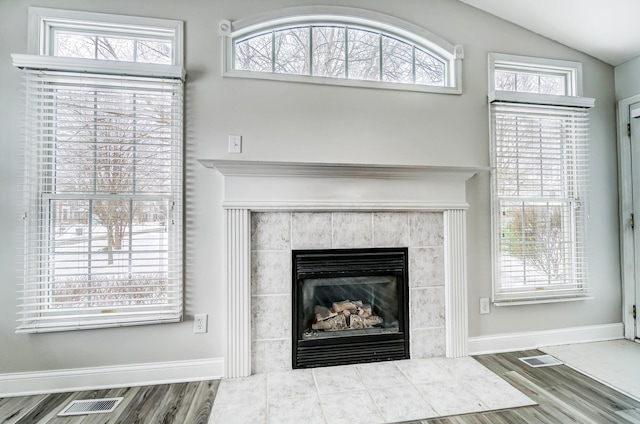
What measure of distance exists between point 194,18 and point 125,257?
1.73 meters

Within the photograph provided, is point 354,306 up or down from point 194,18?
down

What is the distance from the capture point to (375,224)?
2.22 metres

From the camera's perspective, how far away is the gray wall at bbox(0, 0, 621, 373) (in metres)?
1.90

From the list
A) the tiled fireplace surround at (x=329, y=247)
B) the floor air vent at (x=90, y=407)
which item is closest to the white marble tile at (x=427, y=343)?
the tiled fireplace surround at (x=329, y=247)

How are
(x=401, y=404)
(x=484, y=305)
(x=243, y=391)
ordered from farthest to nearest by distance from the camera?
1. (x=484, y=305)
2. (x=243, y=391)
3. (x=401, y=404)

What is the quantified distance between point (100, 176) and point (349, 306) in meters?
1.97

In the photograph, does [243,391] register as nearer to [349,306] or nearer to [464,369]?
[349,306]

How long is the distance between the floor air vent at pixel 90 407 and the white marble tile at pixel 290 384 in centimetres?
92

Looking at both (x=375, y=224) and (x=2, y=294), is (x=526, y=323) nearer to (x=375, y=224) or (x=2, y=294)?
(x=375, y=224)

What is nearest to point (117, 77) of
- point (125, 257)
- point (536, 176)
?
point (125, 257)

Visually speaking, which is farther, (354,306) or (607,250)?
(607,250)

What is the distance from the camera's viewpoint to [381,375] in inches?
78.5

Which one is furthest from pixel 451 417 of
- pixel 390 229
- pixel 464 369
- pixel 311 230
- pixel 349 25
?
pixel 349 25

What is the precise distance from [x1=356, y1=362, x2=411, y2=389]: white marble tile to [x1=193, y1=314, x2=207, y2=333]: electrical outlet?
1124mm
